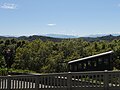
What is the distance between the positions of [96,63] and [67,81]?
5.47 metres

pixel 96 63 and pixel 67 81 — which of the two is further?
pixel 96 63

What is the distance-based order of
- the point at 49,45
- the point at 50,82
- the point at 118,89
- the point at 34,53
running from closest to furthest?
the point at 118,89 < the point at 50,82 < the point at 34,53 < the point at 49,45

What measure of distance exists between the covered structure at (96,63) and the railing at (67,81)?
464 cm

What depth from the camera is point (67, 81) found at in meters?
12.4

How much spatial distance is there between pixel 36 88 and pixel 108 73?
10.6 feet

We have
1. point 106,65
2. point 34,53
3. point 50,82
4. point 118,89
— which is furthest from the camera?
point 34,53

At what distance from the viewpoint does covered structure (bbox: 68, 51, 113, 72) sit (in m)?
17.4

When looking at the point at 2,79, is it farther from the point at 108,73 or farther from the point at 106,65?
the point at 106,65

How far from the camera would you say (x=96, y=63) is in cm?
1748

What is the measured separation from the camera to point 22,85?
13.2 meters

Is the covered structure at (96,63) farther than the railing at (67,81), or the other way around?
the covered structure at (96,63)

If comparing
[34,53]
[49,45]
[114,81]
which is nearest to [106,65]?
[114,81]

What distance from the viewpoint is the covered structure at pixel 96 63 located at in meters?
17.4

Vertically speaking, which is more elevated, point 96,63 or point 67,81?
point 96,63
